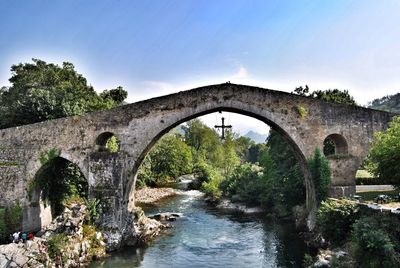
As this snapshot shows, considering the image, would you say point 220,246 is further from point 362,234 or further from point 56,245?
point 362,234

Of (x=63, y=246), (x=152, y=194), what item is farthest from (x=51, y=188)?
(x=152, y=194)

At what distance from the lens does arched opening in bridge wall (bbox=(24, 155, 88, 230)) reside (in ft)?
67.5

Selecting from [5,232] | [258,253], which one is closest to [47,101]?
[5,232]

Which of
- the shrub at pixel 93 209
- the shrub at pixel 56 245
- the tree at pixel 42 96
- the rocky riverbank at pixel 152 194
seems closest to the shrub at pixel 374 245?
the shrub at pixel 56 245

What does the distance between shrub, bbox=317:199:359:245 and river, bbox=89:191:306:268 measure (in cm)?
268

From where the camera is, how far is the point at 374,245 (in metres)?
10.5

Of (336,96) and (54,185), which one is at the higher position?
(336,96)

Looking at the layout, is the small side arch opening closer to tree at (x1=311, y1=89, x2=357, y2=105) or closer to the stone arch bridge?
the stone arch bridge

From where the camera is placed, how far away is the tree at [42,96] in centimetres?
2388

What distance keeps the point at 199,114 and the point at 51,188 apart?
33.9ft

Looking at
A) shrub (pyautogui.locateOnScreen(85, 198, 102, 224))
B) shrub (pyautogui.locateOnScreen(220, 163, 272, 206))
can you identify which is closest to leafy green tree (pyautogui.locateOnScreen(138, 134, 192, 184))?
shrub (pyautogui.locateOnScreen(220, 163, 272, 206))

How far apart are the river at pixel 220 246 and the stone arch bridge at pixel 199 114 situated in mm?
2234

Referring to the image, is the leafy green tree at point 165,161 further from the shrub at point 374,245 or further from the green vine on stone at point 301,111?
the shrub at point 374,245

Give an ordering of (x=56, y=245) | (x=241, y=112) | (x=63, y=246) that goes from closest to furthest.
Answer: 1. (x=56, y=245)
2. (x=63, y=246)
3. (x=241, y=112)
